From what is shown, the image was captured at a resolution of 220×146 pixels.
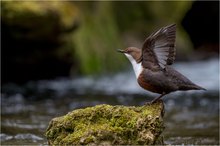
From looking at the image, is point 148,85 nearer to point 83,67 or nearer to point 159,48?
point 159,48

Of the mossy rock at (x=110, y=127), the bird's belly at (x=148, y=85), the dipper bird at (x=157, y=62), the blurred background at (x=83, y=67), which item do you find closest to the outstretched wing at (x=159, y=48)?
the dipper bird at (x=157, y=62)

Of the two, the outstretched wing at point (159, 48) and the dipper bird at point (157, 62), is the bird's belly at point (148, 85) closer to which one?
the dipper bird at point (157, 62)

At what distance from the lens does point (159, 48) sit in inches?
204

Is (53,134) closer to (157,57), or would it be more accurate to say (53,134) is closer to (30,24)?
(157,57)

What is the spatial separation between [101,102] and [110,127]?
232 inches

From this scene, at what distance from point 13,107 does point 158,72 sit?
505 cm

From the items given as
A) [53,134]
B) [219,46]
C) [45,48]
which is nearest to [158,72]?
[53,134]

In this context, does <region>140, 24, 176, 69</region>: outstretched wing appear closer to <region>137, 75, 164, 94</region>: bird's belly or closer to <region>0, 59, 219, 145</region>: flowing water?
<region>137, 75, 164, 94</region>: bird's belly

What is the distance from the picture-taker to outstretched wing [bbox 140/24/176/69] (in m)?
5.08

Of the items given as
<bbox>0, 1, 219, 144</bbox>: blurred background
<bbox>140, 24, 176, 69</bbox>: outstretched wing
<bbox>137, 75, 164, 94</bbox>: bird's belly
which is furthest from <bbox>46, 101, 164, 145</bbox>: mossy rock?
<bbox>0, 1, 219, 144</bbox>: blurred background

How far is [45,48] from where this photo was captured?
13.0 meters

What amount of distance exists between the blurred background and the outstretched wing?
1690mm

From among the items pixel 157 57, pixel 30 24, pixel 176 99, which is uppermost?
pixel 30 24

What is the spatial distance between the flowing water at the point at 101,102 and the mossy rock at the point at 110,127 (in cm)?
177
